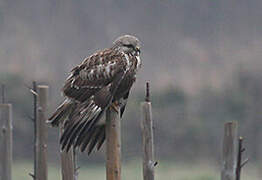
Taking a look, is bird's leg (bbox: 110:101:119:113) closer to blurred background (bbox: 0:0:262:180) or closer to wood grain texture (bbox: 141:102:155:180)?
wood grain texture (bbox: 141:102:155:180)

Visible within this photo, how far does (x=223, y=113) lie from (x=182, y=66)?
511 cm

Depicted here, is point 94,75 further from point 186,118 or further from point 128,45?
point 186,118

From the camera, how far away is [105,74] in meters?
8.14

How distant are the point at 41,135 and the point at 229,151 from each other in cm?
187

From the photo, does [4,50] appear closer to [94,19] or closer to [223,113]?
[94,19]

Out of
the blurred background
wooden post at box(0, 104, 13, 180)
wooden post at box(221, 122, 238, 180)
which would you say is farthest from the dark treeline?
wooden post at box(221, 122, 238, 180)

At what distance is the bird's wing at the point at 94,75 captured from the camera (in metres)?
8.09

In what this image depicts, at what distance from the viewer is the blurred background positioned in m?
21.4

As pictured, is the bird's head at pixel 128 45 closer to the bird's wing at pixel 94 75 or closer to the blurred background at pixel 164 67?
the bird's wing at pixel 94 75

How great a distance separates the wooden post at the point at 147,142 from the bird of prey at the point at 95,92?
0.87 ft

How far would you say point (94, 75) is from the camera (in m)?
8.20

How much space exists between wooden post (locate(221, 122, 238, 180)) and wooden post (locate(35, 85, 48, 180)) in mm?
1771

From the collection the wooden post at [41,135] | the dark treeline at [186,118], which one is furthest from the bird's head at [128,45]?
the dark treeline at [186,118]

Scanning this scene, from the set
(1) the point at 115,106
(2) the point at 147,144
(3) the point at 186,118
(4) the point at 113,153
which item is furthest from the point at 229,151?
(3) the point at 186,118
